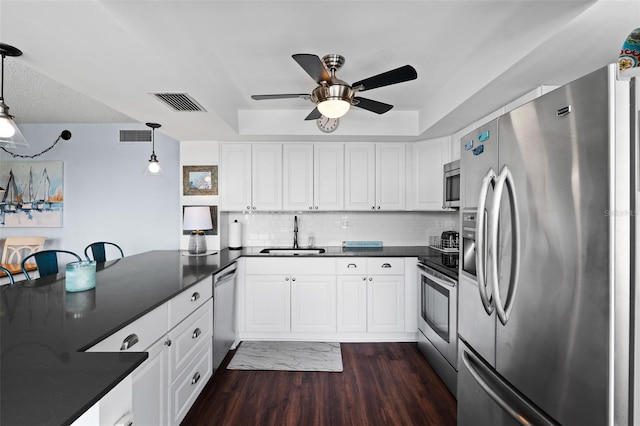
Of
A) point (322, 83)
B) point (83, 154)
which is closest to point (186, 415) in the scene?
point (322, 83)

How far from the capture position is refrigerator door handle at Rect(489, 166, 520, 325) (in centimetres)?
119

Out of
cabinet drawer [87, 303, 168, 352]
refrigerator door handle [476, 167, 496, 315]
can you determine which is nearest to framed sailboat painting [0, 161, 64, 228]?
cabinet drawer [87, 303, 168, 352]

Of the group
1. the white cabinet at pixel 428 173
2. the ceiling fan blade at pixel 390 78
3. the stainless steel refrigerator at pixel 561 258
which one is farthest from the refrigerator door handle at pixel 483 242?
the white cabinet at pixel 428 173

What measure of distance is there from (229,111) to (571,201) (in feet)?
9.14

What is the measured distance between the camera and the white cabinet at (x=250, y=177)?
3.65 m

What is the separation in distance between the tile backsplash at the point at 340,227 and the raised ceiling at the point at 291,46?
1.39 metres

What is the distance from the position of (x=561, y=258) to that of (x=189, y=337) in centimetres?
209

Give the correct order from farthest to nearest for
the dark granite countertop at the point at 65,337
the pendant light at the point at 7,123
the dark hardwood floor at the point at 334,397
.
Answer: the dark hardwood floor at the point at 334,397
the pendant light at the point at 7,123
the dark granite countertop at the point at 65,337

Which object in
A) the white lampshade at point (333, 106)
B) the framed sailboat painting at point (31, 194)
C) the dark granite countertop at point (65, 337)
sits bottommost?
the dark granite countertop at point (65, 337)

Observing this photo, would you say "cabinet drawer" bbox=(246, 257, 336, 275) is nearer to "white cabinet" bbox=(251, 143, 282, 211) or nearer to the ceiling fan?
"white cabinet" bbox=(251, 143, 282, 211)

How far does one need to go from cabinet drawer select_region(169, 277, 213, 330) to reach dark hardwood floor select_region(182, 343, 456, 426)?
0.75 metres

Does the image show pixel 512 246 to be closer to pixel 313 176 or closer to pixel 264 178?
pixel 313 176

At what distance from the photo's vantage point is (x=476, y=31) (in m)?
1.88

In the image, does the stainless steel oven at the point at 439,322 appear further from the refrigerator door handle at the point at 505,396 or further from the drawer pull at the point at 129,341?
the drawer pull at the point at 129,341
